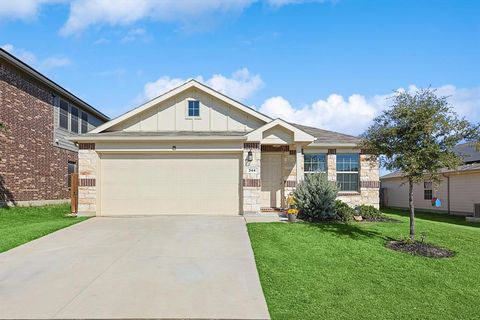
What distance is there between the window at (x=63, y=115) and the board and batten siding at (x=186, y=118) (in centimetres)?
791

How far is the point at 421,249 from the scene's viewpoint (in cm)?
972

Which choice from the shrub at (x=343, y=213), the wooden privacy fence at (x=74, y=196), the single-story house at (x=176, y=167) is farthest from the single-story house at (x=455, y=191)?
the wooden privacy fence at (x=74, y=196)

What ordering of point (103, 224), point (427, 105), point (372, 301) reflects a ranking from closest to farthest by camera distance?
point (372, 301), point (427, 105), point (103, 224)

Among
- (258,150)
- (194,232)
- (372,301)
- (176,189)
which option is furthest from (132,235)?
(372,301)

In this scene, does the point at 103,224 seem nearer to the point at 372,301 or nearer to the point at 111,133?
the point at 111,133

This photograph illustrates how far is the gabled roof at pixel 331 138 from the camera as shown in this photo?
16500 mm

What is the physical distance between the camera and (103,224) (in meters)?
12.9

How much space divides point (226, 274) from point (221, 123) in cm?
953

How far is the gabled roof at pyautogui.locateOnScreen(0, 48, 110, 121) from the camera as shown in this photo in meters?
16.4

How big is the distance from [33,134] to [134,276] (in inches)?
593

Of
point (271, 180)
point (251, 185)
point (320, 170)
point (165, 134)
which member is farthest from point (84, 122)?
point (320, 170)

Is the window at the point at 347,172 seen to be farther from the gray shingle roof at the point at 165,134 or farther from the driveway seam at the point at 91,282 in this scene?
the driveway seam at the point at 91,282

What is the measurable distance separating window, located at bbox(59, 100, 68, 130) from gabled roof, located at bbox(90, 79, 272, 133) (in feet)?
25.8

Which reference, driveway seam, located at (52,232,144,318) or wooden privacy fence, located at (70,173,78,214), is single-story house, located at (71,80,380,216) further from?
driveway seam, located at (52,232,144,318)
